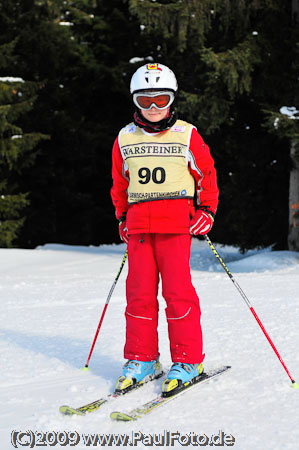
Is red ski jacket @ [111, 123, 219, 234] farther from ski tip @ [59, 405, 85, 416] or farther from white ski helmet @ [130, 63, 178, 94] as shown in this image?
ski tip @ [59, 405, 85, 416]

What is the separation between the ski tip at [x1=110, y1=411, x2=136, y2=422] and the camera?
2.97 metres

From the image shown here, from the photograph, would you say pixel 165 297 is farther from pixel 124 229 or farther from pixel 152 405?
pixel 152 405

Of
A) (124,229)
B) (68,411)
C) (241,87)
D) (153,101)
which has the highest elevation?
(241,87)

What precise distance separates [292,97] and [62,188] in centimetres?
1249

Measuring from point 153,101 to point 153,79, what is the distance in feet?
0.44

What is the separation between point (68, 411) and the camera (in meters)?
3.08

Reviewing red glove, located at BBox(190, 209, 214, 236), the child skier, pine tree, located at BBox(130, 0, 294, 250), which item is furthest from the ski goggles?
pine tree, located at BBox(130, 0, 294, 250)

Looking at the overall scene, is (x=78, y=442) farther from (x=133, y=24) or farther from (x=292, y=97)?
(x=133, y=24)

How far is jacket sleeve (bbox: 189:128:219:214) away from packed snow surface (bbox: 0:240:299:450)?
3.72 ft

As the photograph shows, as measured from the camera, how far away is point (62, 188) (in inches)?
887

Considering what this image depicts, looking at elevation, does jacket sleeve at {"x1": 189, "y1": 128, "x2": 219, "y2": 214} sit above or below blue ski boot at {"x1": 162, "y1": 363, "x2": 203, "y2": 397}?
above

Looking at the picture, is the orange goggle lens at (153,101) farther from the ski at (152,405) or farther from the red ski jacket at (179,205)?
the ski at (152,405)

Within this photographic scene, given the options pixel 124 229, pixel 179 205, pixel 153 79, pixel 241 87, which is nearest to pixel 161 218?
pixel 179 205

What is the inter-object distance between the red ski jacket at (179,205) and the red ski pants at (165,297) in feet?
0.25
